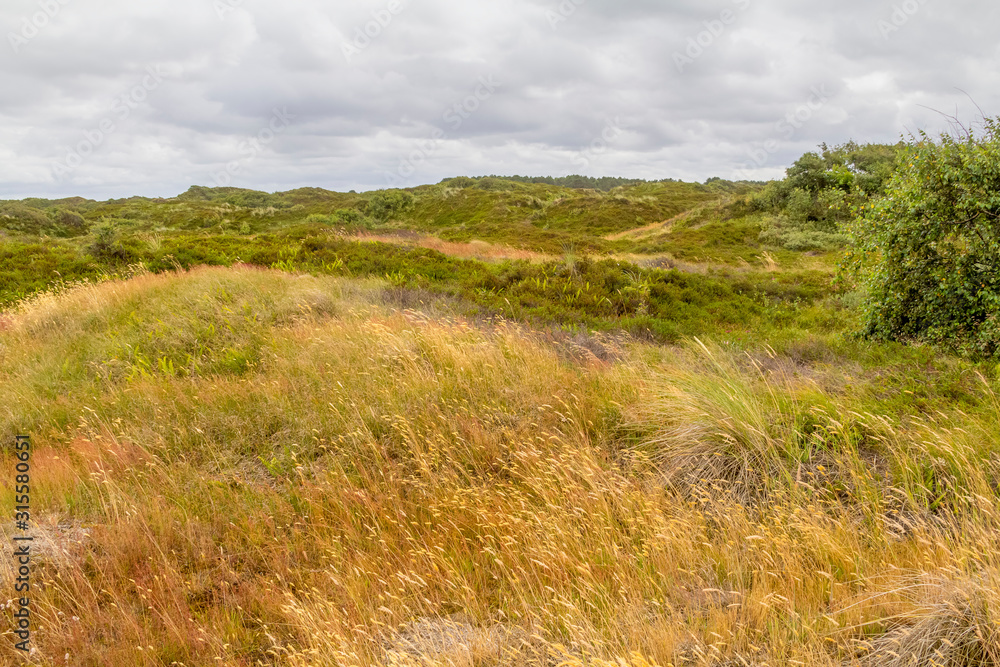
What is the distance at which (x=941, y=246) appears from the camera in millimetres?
5844

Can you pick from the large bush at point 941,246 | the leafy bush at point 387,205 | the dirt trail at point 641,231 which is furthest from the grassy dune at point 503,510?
the leafy bush at point 387,205

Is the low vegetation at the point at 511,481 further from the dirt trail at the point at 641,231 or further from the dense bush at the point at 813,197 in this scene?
the dirt trail at the point at 641,231

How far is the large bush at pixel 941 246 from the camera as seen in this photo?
532cm

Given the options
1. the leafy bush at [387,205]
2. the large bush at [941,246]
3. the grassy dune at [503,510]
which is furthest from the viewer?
the leafy bush at [387,205]

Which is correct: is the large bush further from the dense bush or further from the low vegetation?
the dense bush

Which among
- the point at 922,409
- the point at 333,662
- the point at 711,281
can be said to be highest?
the point at 711,281

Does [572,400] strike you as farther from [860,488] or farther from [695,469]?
[860,488]

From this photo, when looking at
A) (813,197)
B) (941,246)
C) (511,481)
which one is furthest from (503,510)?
(813,197)

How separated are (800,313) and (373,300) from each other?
908 centimetres

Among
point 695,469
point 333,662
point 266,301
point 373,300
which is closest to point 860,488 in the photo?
point 695,469

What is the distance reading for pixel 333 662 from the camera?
2.15 metres

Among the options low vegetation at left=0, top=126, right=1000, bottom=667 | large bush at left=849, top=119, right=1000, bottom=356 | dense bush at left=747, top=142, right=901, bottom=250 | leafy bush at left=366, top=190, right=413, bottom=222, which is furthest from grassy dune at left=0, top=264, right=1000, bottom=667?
leafy bush at left=366, top=190, right=413, bottom=222

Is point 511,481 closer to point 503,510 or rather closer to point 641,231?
point 503,510

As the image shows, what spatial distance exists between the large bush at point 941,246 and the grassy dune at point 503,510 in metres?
0.68
